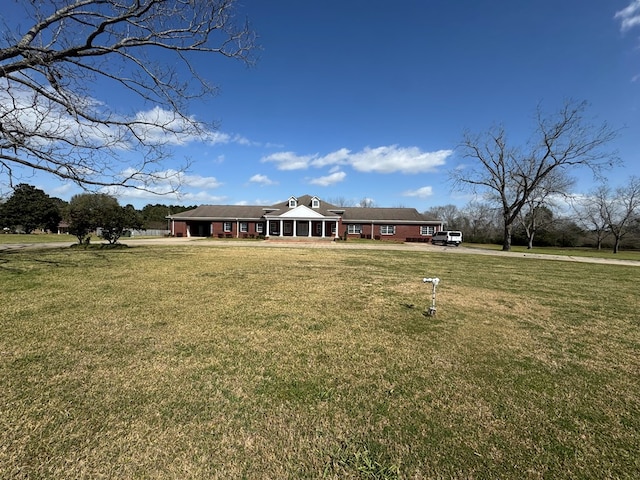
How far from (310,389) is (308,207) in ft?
118

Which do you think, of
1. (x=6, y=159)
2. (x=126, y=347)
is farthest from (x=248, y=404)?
(x=6, y=159)

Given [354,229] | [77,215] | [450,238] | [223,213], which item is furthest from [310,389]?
[223,213]

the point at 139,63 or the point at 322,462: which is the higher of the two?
the point at 139,63

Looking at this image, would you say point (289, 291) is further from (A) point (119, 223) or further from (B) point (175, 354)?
(A) point (119, 223)

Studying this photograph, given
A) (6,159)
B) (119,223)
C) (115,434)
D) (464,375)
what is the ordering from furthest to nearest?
(119,223) < (6,159) < (464,375) < (115,434)

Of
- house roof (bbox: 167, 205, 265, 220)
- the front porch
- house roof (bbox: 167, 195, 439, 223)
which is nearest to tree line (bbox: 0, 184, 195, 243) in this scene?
house roof (bbox: 167, 205, 265, 220)

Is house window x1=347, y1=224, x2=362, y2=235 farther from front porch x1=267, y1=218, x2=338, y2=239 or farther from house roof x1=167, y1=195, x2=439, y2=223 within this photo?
front porch x1=267, y1=218, x2=338, y2=239

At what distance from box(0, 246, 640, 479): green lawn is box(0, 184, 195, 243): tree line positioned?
19.2ft

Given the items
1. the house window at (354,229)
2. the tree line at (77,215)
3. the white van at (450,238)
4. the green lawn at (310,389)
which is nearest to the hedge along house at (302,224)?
the house window at (354,229)

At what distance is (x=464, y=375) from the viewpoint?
3.45m

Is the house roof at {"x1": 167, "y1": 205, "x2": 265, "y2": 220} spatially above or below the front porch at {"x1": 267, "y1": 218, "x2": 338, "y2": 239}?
above

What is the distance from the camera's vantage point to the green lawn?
2.16m

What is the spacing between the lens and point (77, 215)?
16.1 meters

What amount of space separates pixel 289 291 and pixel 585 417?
5710 mm
